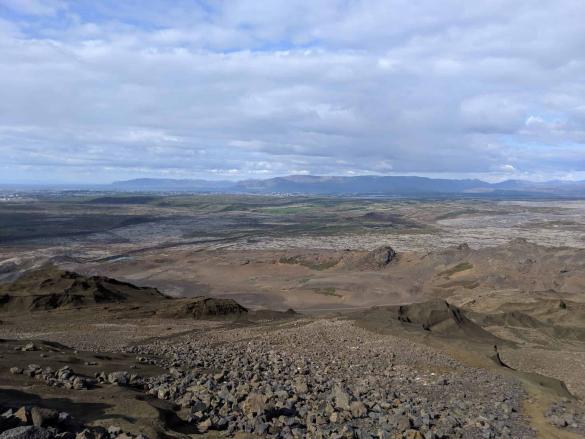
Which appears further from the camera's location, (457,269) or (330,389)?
(457,269)

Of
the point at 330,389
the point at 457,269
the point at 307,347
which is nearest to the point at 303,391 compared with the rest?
the point at 330,389

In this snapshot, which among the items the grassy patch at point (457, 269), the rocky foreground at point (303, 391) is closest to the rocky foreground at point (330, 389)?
the rocky foreground at point (303, 391)

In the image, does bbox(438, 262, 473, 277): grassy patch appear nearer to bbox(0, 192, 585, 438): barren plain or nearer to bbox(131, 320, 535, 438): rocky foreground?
bbox(0, 192, 585, 438): barren plain

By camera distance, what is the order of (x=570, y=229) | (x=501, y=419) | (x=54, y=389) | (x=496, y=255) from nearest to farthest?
1. (x=54, y=389)
2. (x=501, y=419)
3. (x=496, y=255)
4. (x=570, y=229)

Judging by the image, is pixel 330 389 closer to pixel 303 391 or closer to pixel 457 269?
pixel 303 391

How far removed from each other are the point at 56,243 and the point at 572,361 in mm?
96795

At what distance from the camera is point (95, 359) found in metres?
17.2

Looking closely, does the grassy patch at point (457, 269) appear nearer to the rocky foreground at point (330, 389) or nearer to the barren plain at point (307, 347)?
the barren plain at point (307, 347)

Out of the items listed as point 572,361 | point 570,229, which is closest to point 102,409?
point 572,361

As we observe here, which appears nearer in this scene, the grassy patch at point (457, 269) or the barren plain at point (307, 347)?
the barren plain at point (307, 347)

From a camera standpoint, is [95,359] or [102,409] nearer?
[102,409]

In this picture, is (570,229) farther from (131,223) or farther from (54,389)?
(54,389)

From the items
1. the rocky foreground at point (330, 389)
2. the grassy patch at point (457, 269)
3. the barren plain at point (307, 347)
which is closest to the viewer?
the rocky foreground at point (330, 389)

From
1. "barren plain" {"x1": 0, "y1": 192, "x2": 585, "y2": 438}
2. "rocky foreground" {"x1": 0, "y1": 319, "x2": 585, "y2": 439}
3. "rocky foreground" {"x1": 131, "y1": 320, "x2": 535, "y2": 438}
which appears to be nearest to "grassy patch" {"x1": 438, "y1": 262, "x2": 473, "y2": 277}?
"barren plain" {"x1": 0, "y1": 192, "x2": 585, "y2": 438}
